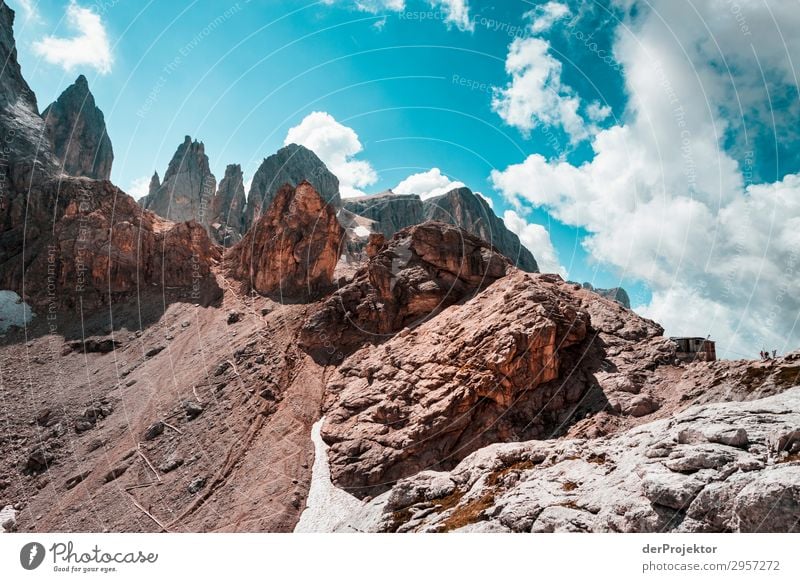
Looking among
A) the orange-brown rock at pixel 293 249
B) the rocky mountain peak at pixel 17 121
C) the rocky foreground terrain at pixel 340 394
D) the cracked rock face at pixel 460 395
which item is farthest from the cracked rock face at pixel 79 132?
the cracked rock face at pixel 460 395

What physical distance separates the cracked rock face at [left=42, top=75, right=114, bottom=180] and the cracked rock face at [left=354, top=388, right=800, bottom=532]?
443 ft

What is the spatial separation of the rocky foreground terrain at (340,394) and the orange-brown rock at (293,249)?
1.13ft

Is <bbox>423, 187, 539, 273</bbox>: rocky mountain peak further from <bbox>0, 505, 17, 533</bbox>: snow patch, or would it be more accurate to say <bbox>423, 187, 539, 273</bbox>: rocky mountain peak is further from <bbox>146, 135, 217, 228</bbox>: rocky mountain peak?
<bbox>0, 505, 17, 533</bbox>: snow patch

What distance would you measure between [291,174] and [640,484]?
180 meters

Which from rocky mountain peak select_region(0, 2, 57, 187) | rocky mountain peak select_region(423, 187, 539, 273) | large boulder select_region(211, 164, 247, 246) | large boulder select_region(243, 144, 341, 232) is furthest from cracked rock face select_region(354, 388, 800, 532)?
large boulder select_region(243, 144, 341, 232)

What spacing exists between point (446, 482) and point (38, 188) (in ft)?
305

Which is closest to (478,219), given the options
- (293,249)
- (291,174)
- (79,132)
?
(291,174)

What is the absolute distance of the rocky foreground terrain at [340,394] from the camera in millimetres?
21016

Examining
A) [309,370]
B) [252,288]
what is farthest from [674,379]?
[252,288]

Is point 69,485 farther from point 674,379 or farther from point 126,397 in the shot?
point 674,379

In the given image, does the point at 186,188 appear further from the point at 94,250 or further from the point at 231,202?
the point at 94,250

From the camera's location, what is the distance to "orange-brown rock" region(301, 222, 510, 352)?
58094 millimetres
